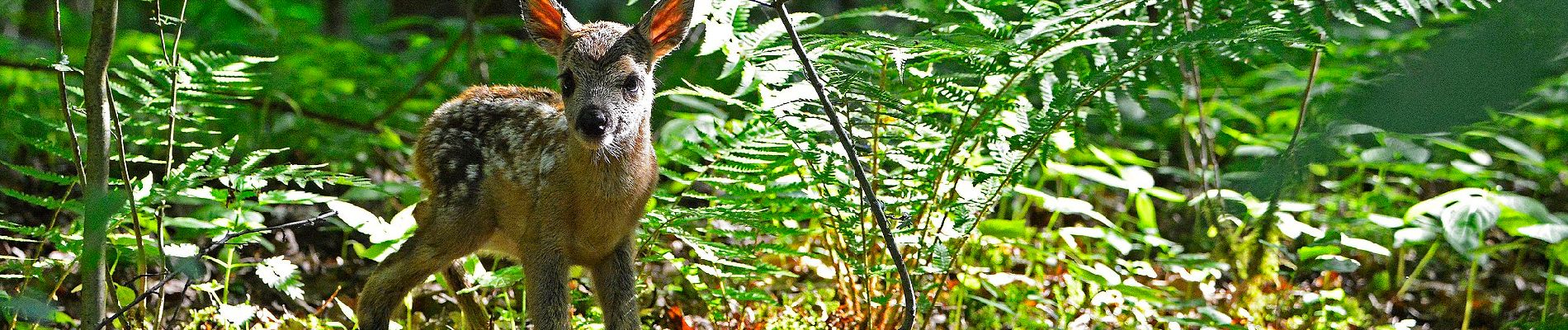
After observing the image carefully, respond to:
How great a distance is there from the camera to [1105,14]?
367cm

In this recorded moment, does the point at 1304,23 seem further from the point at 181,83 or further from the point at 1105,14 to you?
the point at 181,83

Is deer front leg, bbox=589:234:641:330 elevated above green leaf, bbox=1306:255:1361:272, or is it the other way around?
deer front leg, bbox=589:234:641:330

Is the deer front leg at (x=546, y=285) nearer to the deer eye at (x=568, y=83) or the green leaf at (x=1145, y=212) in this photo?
the deer eye at (x=568, y=83)

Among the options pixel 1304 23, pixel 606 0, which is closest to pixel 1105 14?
pixel 1304 23

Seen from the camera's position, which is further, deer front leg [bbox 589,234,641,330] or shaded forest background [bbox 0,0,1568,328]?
deer front leg [bbox 589,234,641,330]

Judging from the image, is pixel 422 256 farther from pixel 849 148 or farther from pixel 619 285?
pixel 849 148

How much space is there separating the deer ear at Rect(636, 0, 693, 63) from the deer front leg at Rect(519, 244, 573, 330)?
0.69m

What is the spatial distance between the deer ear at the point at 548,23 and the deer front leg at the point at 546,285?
0.63 meters

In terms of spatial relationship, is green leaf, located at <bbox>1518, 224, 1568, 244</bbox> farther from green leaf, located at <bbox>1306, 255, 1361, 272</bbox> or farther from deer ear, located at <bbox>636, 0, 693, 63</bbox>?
deer ear, located at <bbox>636, 0, 693, 63</bbox>

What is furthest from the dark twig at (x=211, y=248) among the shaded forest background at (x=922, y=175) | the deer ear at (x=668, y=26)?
the deer ear at (x=668, y=26)

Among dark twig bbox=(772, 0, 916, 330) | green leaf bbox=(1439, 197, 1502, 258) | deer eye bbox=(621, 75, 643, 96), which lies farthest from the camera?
green leaf bbox=(1439, 197, 1502, 258)

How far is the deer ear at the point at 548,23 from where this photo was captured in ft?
11.9

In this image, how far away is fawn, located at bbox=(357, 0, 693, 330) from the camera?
348 centimetres

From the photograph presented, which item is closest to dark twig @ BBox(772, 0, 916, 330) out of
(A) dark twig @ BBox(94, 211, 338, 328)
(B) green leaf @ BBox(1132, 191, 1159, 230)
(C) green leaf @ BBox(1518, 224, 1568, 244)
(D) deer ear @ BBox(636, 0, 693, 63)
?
(D) deer ear @ BBox(636, 0, 693, 63)
